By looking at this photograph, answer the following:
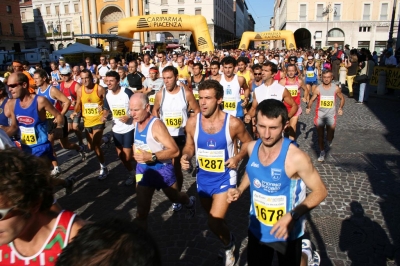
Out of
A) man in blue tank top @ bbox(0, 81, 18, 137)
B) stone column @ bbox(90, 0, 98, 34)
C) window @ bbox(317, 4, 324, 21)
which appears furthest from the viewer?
stone column @ bbox(90, 0, 98, 34)

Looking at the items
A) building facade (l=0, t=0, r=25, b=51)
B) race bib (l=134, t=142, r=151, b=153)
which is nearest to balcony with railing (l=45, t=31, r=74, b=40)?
building facade (l=0, t=0, r=25, b=51)

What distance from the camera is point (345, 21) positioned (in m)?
55.8

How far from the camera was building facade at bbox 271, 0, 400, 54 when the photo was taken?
182 feet

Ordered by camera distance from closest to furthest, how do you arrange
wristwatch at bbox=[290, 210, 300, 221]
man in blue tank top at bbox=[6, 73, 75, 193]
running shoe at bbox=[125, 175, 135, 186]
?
1. wristwatch at bbox=[290, 210, 300, 221]
2. man in blue tank top at bbox=[6, 73, 75, 193]
3. running shoe at bbox=[125, 175, 135, 186]

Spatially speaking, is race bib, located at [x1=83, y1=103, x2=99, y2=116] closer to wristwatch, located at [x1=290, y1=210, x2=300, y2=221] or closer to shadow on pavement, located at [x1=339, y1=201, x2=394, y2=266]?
shadow on pavement, located at [x1=339, y1=201, x2=394, y2=266]

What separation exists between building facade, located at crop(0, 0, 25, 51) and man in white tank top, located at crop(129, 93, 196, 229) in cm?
6785

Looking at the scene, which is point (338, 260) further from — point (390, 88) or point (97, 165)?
point (390, 88)

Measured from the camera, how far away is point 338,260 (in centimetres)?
357

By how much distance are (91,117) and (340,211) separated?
15.0 feet

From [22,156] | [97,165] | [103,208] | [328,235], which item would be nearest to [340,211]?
[328,235]

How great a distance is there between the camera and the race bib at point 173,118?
5383mm

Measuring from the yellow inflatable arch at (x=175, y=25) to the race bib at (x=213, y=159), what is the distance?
20.9 meters

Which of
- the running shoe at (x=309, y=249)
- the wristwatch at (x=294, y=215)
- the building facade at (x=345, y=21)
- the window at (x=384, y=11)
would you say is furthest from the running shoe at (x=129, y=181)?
the window at (x=384, y=11)

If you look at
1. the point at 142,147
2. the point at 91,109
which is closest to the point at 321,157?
the point at 142,147
